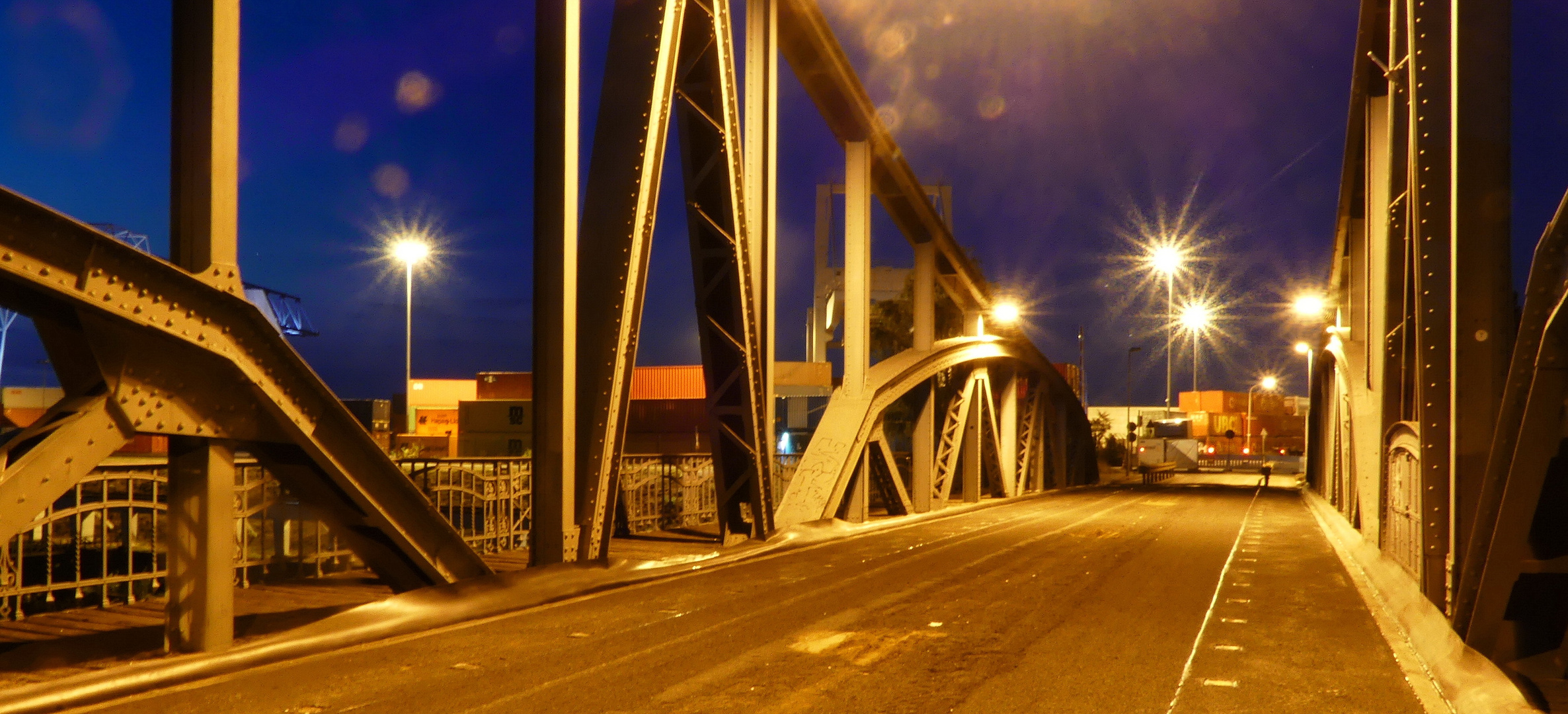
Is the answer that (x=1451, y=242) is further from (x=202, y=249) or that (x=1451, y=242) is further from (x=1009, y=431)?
(x=1009, y=431)

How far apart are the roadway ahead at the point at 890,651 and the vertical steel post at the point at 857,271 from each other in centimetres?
634

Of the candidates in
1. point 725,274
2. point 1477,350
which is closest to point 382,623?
point 725,274

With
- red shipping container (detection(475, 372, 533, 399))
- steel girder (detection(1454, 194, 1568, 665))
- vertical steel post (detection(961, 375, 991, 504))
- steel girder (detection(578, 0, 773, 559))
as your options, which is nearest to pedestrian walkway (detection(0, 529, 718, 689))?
steel girder (detection(578, 0, 773, 559))

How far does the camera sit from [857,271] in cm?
1923

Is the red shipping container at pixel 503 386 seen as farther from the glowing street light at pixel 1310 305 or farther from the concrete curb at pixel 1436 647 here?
the concrete curb at pixel 1436 647

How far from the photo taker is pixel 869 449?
2000 centimetres

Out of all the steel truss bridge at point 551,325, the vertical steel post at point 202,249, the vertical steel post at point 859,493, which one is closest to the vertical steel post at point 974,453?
the steel truss bridge at point 551,325

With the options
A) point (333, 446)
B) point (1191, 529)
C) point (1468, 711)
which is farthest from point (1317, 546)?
point (333, 446)

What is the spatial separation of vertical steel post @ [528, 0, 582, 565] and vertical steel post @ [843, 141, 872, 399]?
919 centimetres

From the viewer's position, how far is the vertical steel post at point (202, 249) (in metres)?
6.65

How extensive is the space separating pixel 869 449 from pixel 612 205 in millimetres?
9950

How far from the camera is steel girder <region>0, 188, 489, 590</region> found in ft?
18.2

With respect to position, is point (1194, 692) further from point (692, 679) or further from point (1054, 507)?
point (1054, 507)

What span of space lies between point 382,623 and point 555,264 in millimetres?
3786
